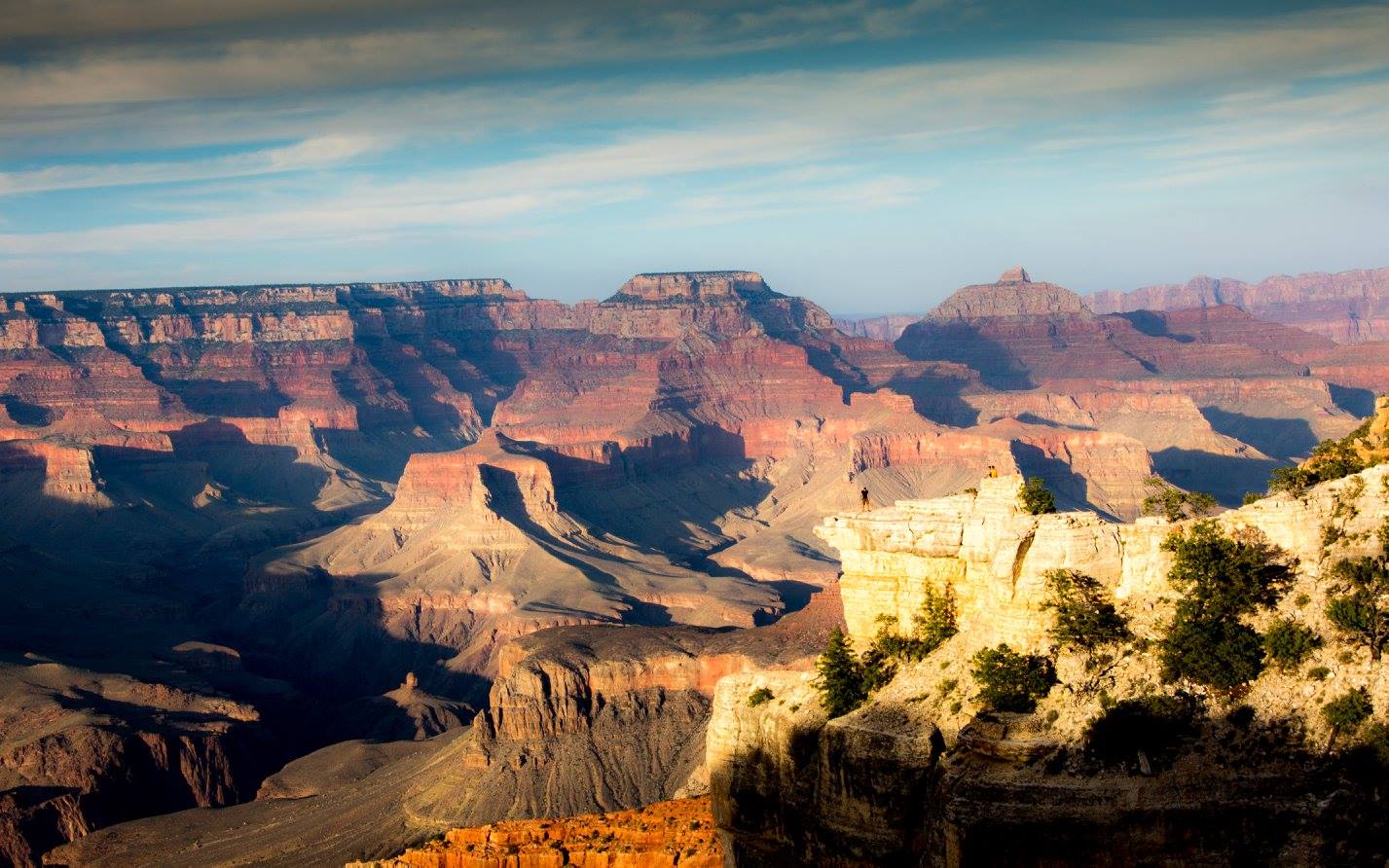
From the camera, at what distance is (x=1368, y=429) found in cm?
4022

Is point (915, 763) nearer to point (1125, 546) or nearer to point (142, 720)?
point (1125, 546)

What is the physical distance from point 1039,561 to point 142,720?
9224 centimetres

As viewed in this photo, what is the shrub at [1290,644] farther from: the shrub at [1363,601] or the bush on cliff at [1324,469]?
the bush on cliff at [1324,469]

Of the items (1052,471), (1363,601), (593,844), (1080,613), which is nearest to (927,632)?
(1080,613)

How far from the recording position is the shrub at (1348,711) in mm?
24312

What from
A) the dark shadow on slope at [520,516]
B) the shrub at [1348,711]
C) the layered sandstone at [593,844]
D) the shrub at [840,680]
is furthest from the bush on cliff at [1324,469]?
the dark shadow on slope at [520,516]

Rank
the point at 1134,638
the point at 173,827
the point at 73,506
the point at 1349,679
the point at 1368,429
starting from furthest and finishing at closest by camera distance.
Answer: the point at 73,506
the point at 173,827
the point at 1368,429
the point at 1134,638
the point at 1349,679

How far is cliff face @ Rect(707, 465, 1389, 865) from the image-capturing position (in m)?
24.1

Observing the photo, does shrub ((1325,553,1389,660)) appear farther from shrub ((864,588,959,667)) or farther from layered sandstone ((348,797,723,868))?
layered sandstone ((348,797,723,868))

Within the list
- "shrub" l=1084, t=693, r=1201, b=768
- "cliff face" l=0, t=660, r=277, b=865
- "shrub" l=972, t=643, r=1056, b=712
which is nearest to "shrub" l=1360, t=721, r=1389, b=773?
"shrub" l=1084, t=693, r=1201, b=768

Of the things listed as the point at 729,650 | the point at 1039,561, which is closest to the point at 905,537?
the point at 1039,561

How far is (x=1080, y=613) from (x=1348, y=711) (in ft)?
15.3

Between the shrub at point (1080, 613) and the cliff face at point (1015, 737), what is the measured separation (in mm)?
229

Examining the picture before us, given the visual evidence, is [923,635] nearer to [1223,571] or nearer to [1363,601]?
[1223,571]
